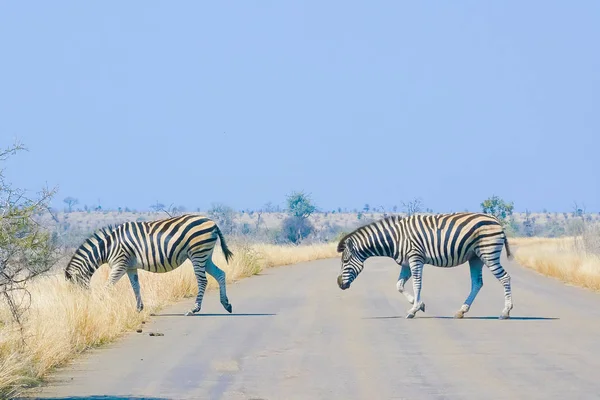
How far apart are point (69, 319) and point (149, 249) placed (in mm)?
5518

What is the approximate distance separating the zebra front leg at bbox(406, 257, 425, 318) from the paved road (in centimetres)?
22

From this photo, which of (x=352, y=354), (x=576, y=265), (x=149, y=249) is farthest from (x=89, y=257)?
(x=576, y=265)

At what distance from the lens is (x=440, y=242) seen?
20.3 m

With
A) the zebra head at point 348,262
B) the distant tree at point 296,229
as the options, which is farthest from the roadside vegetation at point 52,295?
the distant tree at point 296,229

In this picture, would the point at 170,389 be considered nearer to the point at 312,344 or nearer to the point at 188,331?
the point at 312,344

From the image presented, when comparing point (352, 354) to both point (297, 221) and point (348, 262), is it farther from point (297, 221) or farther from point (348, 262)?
point (297, 221)

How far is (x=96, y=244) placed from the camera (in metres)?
20.6

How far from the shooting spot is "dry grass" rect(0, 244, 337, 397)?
38.6 ft

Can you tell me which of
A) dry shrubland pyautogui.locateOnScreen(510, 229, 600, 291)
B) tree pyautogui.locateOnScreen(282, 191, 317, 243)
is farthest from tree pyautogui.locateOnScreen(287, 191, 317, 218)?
dry shrubland pyautogui.locateOnScreen(510, 229, 600, 291)

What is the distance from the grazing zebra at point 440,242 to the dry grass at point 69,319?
4335 mm

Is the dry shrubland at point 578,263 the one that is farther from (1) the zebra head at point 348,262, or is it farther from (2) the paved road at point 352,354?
(1) the zebra head at point 348,262

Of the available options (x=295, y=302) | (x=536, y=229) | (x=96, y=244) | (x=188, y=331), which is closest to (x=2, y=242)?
(x=188, y=331)

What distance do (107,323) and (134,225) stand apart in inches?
178

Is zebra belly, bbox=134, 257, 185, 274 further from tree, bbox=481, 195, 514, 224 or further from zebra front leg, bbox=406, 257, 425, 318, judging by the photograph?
tree, bbox=481, 195, 514, 224
